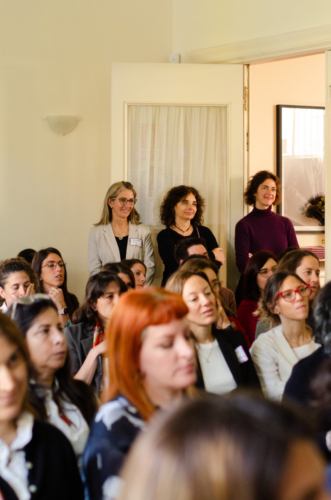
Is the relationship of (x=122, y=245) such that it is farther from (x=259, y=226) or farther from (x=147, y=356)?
(x=147, y=356)

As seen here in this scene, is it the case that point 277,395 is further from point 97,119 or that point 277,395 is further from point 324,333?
point 97,119

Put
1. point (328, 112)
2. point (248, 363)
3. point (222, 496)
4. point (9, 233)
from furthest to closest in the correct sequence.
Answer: point (9, 233) < point (328, 112) < point (248, 363) < point (222, 496)

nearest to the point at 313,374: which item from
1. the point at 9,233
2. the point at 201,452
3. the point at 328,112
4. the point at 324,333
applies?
the point at 324,333

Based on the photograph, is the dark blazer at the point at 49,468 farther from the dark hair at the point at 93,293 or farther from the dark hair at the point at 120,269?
the dark hair at the point at 120,269

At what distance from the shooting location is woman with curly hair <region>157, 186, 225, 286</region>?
420 cm

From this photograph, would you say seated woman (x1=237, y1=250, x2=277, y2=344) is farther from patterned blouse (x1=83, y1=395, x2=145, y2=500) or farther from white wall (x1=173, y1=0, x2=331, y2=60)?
patterned blouse (x1=83, y1=395, x2=145, y2=500)

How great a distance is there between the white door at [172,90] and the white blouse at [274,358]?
1903mm

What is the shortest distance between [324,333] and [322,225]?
4113mm

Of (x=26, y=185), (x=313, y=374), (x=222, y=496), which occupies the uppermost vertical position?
(x=26, y=185)

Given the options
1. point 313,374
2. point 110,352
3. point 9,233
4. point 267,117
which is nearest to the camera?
point 110,352

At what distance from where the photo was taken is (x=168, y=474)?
1.60 ft

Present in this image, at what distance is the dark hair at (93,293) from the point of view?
2.65 meters

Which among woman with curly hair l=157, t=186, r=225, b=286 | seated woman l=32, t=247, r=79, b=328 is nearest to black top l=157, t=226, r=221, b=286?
woman with curly hair l=157, t=186, r=225, b=286

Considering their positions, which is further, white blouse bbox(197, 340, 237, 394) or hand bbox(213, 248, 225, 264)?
hand bbox(213, 248, 225, 264)
